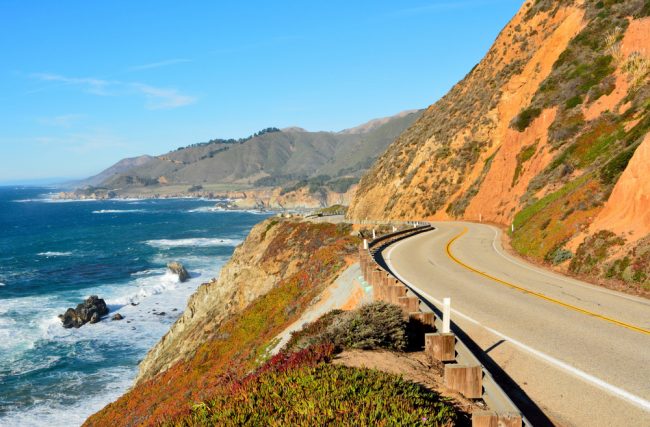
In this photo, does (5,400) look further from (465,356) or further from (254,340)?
(465,356)

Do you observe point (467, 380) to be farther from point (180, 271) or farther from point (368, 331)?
point (180, 271)

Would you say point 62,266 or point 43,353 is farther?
point 62,266

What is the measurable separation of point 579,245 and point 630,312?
8.24 meters

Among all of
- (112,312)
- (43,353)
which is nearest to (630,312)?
(43,353)

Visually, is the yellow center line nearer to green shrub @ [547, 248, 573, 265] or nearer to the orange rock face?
green shrub @ [547, 248, 573, 265]

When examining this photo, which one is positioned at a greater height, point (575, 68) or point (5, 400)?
point (575, 68)

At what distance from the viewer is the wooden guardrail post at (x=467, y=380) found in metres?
6.99

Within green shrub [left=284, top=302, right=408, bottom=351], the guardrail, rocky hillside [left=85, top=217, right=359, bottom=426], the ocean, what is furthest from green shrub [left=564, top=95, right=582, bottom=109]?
the ocean

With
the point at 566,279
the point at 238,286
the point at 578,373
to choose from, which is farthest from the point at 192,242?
the point at 578,373

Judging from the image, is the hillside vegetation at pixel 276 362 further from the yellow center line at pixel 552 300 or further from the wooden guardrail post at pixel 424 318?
the yellow center line at pixel 552 300

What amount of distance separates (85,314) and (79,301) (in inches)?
315

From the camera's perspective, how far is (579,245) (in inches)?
800

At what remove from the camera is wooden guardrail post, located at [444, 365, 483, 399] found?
6.99 metres

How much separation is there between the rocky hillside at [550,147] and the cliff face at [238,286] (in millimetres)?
15808
